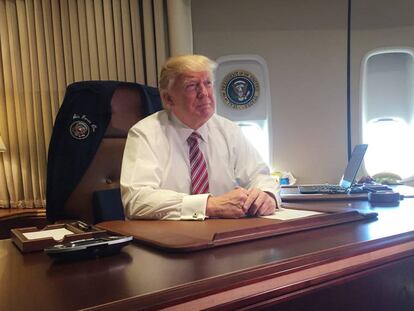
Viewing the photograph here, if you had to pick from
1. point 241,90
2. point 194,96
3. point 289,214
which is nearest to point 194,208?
point 289,214

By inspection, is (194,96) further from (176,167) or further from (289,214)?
(289,214)

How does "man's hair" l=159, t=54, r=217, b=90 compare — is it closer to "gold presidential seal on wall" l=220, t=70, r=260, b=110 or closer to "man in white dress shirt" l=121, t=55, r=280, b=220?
"man in white dress shirt" l=121, t=55, r=280, b=220

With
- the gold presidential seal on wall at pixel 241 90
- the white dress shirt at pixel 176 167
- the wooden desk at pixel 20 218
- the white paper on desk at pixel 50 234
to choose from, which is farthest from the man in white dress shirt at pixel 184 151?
the gold presidential seal on wall at pixel 241 90

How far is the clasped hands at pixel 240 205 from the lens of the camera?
117cm

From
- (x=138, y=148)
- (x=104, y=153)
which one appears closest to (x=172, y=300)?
(x=138, y=148)

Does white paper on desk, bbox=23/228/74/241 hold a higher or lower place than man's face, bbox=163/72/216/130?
lower

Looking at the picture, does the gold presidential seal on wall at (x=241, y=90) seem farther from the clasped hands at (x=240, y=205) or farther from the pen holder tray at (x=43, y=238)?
the pen holder tray at (x=43, y=238)

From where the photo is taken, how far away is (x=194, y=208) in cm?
118

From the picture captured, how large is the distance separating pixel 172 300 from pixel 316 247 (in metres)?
0.35

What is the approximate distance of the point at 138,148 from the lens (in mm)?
1454

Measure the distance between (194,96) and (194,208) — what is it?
54 centimetres

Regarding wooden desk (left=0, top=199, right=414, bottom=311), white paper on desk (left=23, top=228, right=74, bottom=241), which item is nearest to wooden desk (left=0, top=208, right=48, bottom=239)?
white paper on desk (left=23, top=228, right=74, bottom=241)

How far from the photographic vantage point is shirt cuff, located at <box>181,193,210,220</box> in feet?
3.83

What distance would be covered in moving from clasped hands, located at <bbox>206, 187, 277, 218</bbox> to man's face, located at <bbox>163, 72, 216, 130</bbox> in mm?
467
